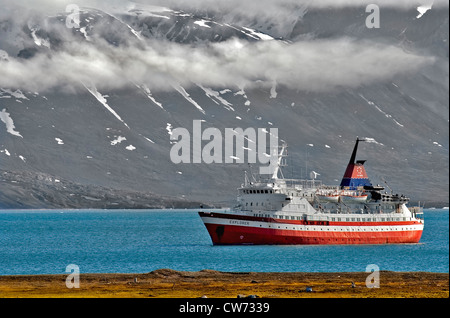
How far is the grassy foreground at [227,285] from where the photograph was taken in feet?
205

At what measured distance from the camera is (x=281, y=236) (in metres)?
129

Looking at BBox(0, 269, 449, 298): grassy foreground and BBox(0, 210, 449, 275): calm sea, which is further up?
BBox(0, 210, 449, 275): calm sea

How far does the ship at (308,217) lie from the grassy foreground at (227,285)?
48.6m

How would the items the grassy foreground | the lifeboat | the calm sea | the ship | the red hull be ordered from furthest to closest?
the lifeboat < the ship < the red hull < the calm sea < the grassy foreground

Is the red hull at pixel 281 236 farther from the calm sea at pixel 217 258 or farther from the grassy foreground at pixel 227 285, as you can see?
the grassy foreground at pixel 227 285

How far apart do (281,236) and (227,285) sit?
6008 centimetres

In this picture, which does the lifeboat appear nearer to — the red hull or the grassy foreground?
the red hull

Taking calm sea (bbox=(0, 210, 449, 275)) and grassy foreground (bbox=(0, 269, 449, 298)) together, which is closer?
grassy foreground (bbox=(0, 269, 449, 298))

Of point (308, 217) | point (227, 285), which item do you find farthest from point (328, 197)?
point (227, 285)

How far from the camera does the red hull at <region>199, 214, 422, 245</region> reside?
129000 mm

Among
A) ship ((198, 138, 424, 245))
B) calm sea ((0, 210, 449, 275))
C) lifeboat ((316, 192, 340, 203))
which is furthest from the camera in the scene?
lifeboat ((316, 192, 340, 203))

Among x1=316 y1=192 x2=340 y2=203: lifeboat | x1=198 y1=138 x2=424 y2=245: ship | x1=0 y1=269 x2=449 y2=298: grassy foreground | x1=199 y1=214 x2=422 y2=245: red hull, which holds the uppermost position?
x1=316 y1=192 x2=340 y2=203: lifeboat

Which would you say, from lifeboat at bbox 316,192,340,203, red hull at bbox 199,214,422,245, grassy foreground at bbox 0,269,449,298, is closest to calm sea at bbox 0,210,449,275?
red hull at bbox 199,214,422,245
